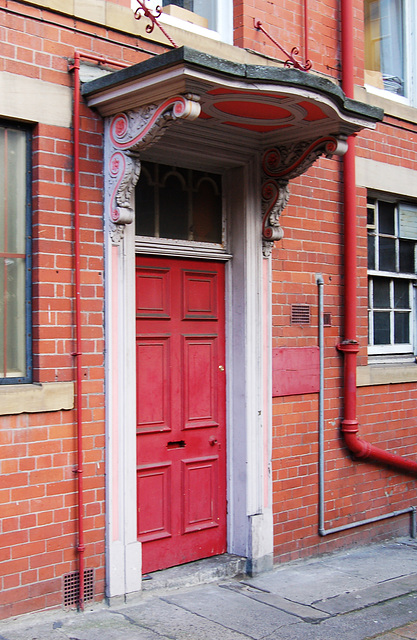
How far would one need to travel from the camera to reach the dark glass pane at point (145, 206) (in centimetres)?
576

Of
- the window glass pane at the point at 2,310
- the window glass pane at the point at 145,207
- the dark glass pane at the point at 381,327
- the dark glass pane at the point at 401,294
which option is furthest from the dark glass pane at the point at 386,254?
the window glass pane at the point at 2,310

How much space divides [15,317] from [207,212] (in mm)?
2058

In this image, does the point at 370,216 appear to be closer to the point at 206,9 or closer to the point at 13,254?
the point at 206,9

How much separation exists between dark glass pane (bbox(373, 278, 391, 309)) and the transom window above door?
2221 mm

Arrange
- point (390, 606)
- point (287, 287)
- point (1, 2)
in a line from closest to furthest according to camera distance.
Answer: point (1, 2) → point (390, 606) → point (287, 287)

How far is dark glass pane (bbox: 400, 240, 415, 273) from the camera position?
8117 millimetres

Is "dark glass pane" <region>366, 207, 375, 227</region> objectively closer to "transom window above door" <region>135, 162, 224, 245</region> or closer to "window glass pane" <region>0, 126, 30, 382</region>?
"transom window above door" <region>135, 162, 224, 245</region>

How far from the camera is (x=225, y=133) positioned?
19.6 ft

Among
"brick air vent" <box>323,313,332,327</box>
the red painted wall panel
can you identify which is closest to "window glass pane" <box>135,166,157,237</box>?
the red painted wall panel

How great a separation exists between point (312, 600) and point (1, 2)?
478 cm

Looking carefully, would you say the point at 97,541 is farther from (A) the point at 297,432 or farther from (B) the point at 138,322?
(A) the point at 297,432

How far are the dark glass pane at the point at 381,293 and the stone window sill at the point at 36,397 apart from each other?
394 centimetres

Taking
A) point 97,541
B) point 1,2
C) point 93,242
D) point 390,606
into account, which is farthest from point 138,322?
point 390,606

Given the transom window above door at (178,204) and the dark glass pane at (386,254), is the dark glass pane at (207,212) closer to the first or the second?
the transom window above door at (178,204)
